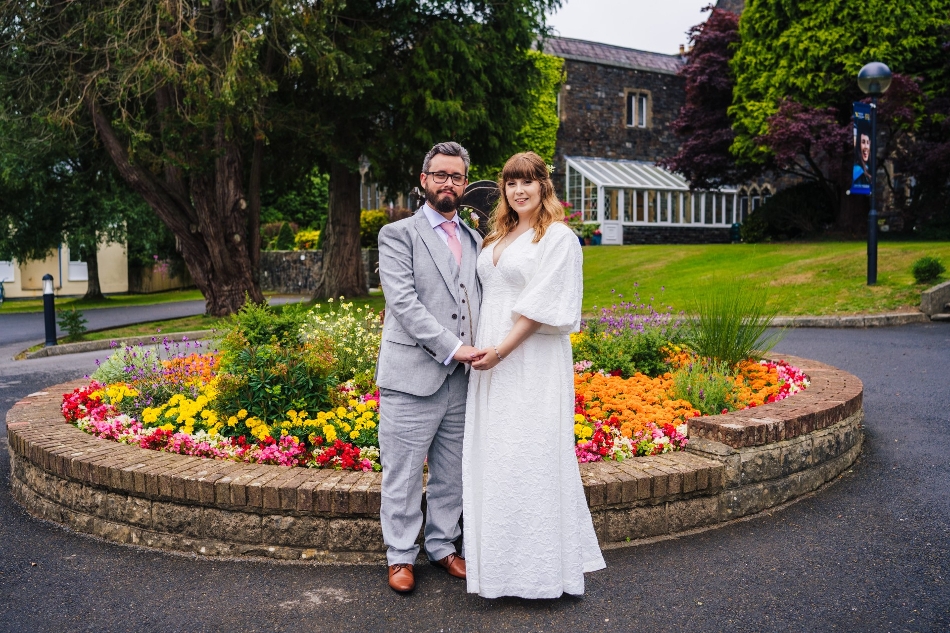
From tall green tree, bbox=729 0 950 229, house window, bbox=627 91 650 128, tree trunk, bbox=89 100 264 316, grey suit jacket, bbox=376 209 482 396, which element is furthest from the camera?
house window, bbox=627 91 650 128

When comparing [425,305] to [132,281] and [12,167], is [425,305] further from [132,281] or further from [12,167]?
[132,281]

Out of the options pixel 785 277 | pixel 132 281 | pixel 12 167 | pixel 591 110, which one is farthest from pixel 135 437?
pixel 132 281

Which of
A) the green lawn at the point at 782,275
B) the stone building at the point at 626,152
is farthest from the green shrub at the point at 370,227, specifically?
the stone building at the point at 626,152

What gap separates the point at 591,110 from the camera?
116 ft

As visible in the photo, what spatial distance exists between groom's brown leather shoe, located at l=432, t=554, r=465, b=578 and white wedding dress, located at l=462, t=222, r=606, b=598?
0.22 m

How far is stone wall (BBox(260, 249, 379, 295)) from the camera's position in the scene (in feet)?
93.7

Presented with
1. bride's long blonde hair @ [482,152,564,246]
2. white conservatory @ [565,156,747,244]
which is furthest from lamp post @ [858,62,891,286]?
white conservatory @ [565,156,747,244]

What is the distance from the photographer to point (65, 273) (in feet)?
119

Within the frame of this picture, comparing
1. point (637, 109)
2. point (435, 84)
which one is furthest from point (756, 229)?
point (637, 109)

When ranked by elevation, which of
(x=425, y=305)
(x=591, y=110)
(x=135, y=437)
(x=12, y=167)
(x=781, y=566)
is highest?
(x=591, y=110)

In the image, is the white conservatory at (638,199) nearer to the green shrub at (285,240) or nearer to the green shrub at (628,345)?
the green shrub at (285,240)

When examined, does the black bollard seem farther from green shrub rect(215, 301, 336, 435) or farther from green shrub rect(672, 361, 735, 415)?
green shrub rect(672, 361, 735, 415)

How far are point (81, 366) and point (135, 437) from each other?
6.88 m

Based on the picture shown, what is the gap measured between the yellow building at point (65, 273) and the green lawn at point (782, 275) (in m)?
25.1
